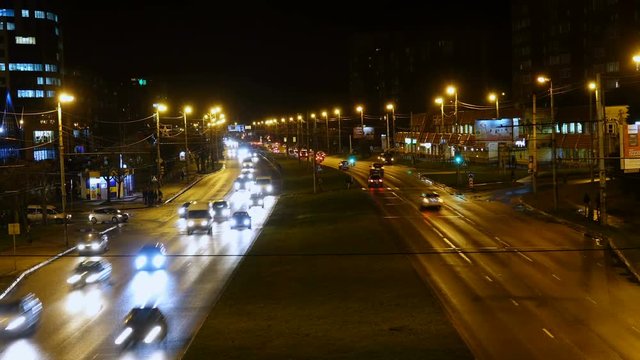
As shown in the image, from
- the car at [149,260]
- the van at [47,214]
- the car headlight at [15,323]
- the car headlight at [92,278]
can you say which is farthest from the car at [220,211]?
the car headlight at [15,323]

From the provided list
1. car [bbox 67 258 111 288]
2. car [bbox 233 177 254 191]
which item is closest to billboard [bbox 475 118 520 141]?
car [bbox 233 177 254 191]

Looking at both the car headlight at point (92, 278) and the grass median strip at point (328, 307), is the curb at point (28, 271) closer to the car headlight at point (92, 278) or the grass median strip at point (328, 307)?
the car headlight at point (92, 278)

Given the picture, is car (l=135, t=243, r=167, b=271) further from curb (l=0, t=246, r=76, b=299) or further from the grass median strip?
curb (l=0, t=246, r=76, b=299)

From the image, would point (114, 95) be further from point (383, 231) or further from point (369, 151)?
point (383, 231)

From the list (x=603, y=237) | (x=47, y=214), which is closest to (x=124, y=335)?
(x=603, y=237)

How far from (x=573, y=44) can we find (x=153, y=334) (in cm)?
10729

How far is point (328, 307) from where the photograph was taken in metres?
25.9

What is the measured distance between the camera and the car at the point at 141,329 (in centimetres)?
2130

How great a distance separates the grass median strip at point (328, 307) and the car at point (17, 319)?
5.92 m

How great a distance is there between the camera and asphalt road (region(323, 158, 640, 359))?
68.0 ft

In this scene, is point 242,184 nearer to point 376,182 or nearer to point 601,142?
point 376,182

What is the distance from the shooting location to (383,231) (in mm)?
45625

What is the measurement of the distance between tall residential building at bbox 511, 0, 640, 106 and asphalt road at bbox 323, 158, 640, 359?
4363cm

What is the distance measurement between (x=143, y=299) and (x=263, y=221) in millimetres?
27069
